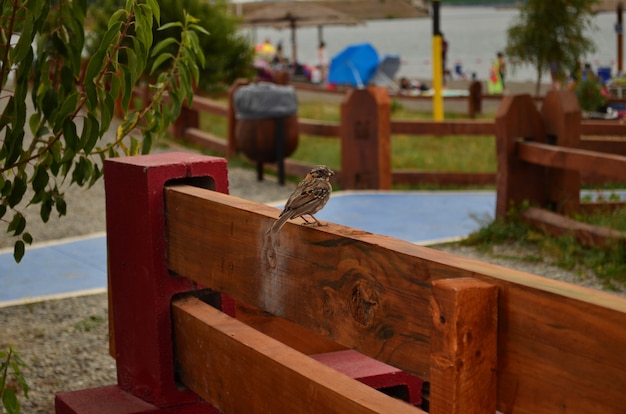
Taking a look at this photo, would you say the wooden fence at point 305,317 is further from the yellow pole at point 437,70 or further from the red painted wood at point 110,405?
the yellow pole at point 437,70

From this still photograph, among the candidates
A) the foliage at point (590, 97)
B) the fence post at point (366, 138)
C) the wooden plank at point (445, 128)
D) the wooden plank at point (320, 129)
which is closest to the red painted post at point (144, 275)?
the fence post at point (366, 138)

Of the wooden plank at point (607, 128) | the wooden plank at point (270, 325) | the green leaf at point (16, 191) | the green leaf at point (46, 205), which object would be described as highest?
the green leaf at point (16, 191)

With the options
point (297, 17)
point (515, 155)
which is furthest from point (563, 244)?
point (297, 17)

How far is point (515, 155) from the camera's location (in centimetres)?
927

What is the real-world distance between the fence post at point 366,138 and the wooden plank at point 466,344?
9.86 metres

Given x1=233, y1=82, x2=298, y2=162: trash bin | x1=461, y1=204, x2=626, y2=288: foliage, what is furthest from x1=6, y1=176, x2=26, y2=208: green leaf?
x1=233, y1=82, x2=298, y2=162: trash bin

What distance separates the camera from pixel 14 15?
338cm

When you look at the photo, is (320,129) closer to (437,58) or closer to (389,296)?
(437,58)

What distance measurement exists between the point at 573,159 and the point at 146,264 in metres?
5.71

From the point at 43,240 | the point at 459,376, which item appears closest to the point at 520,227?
the point at 43,240

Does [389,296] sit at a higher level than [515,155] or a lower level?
higher

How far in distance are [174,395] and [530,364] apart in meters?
1.82

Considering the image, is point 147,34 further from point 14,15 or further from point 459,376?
point 459,376

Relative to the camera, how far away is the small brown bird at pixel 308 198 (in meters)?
2.76
